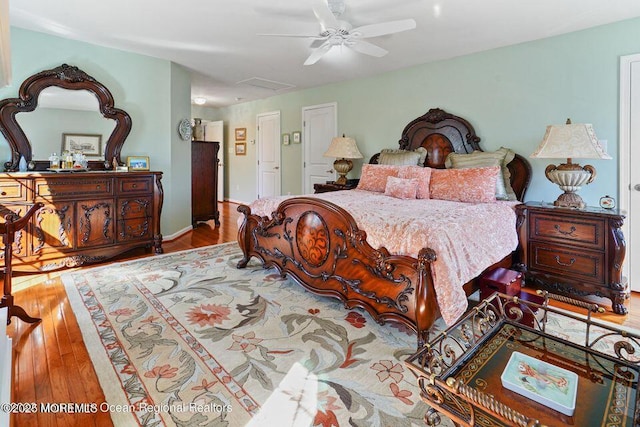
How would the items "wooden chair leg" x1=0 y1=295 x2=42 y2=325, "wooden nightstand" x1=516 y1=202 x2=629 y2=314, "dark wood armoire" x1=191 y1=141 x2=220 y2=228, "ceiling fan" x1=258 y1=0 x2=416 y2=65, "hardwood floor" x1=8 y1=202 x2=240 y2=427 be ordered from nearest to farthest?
1. "hardwood floor" x1=8 y1=202 x2=240 y2=427
2. "wooden chair leg" x1=0 y1=295 x2=42 y2=325
3. "ceiling fan" x1=258 y1=0 x2=416 y2=65
4. "wooden nightstand" x1=516 y1=202 x2=629 y2=314
5. "dark wood armoire" x1=191 y1=141 x2=220 y2=228

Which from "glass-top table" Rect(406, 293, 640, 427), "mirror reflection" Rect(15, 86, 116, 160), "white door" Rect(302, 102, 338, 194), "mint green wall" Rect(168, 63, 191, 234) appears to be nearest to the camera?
"glass-top table" Rect(406, 293, 640, 427)

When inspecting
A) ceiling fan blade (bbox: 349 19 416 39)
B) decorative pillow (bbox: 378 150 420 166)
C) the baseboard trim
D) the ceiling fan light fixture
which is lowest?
the baseboard trim

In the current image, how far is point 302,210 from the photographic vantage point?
9.32 feet

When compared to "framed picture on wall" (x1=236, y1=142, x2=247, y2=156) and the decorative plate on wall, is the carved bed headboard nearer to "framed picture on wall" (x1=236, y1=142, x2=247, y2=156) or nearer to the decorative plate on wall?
the decorative plate on wall

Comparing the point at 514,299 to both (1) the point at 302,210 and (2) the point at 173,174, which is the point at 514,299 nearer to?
(1) the point at 302,210

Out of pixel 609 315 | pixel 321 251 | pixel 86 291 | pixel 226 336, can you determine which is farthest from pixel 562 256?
pixel 86 291

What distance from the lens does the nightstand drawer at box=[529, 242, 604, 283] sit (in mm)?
2816

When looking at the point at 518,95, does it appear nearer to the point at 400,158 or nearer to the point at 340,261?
the point at 400,158

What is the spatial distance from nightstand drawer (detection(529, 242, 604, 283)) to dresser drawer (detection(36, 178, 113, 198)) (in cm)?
438

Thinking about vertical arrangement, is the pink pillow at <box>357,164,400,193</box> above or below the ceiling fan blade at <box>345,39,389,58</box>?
below

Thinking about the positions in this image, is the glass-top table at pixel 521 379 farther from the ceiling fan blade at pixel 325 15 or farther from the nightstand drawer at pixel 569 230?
the ceiling fan blade at pixel 325 15

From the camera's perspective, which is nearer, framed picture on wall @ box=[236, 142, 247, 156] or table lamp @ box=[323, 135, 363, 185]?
table lamp @ box=[323, 135, 363, 185]

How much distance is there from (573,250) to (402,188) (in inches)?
62.8

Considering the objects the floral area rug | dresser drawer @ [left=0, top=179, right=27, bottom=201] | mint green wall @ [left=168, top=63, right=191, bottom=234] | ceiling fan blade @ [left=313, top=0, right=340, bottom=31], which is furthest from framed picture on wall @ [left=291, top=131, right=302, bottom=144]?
dresser drawer @ [left=0, top=179, right=27, bottom=201]
